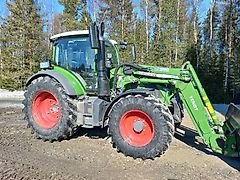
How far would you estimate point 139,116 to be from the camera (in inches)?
217

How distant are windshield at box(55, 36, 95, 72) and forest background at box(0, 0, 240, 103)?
15.9 meters

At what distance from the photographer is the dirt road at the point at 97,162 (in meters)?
4.54

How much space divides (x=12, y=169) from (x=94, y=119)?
1909mm

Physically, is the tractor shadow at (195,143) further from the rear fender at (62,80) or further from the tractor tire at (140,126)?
the rear fender at (62,80)

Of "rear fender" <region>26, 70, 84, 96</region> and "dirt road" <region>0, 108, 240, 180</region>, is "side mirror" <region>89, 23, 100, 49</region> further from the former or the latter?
"dirt road" <region>0, 108, 240, 180</region>

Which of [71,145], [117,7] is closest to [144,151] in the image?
[71,145]

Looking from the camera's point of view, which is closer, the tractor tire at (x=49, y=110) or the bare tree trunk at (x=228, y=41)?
the tractor tire at (x=49, y=110)

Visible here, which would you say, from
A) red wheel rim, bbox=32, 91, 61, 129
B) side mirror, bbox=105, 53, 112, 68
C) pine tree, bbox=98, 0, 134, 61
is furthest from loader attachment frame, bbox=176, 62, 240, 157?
pine tree, bbox=98, 0, 134, 61

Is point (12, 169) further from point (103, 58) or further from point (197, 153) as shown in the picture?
point (197, 153)

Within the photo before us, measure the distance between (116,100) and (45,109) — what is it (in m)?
1.99

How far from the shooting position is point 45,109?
22.3 feet

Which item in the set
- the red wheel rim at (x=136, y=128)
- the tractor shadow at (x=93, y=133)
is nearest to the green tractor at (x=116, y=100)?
the red wheel rim at (x=136, y=128)

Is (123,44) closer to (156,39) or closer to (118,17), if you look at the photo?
(156,39)

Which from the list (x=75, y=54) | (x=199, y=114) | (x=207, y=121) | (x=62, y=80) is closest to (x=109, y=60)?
(x=75, y=54)
